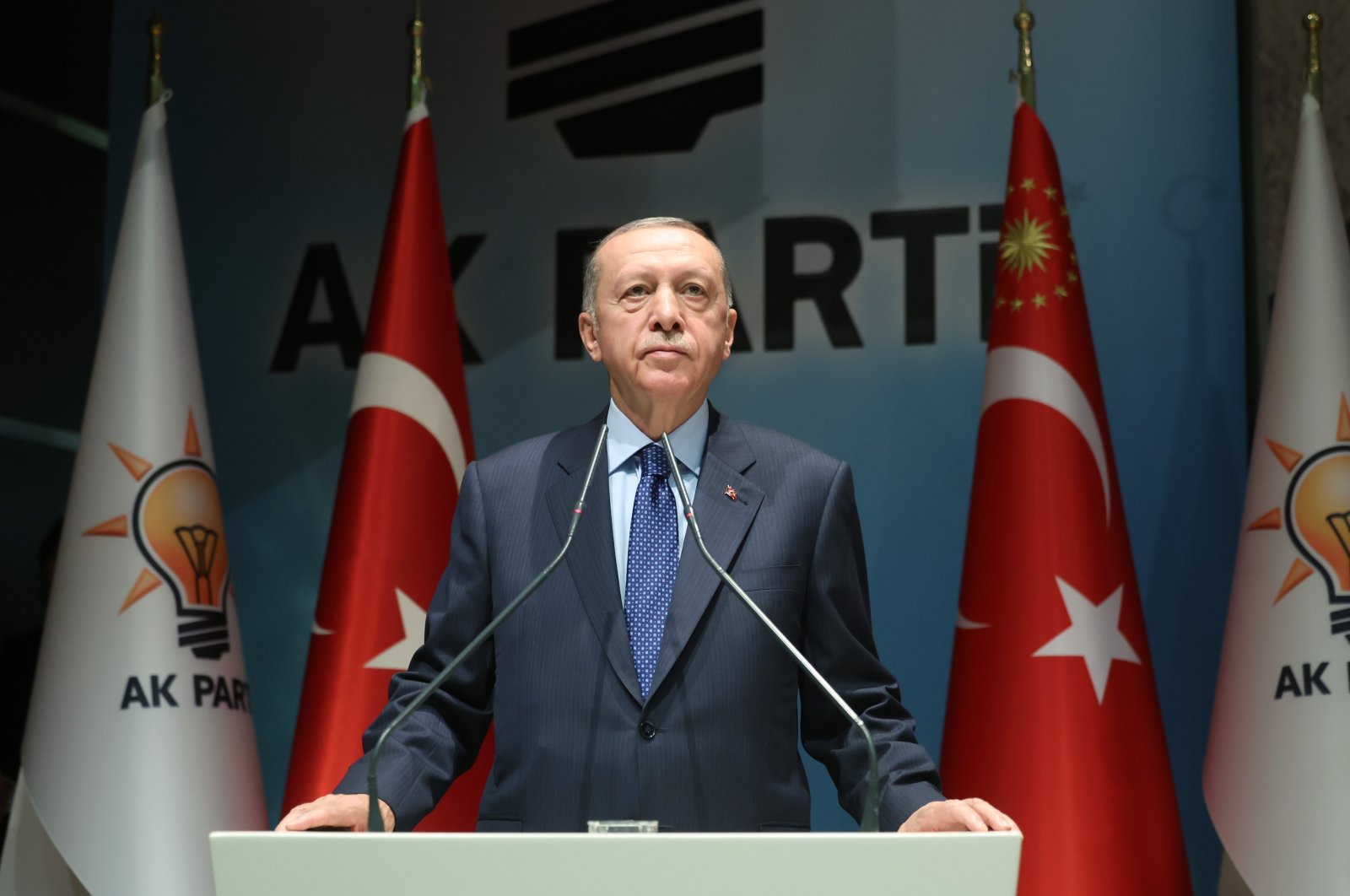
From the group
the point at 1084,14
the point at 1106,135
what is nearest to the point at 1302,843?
the point at 1106,135

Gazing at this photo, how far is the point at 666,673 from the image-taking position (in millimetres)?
1946

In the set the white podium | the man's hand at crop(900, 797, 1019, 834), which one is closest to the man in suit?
the man's hand at crop(900, 797, 1019, 834)

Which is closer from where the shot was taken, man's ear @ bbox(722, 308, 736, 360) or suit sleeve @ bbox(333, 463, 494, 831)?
suit sleeve @ bbox(333, 463, 494, 831)

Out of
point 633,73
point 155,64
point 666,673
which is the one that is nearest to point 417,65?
point 155,64

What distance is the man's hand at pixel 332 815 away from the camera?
1567mm

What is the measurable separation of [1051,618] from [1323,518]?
58cm

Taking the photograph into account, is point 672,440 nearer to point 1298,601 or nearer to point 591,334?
point 591,334

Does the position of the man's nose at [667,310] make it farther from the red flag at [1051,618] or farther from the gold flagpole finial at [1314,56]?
the gold flagpole finial at [1314,56]

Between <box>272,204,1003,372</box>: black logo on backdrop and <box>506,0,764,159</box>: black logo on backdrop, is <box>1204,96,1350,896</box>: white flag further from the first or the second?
<box>506,0,764,159</box>: black logo on backdrop

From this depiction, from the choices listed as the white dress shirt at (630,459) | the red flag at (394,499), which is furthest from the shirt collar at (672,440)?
the red flag at (394,499)

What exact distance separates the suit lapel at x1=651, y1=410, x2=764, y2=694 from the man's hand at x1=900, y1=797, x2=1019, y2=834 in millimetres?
395

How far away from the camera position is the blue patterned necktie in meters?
2.02

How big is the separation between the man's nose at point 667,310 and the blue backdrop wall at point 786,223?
78.0 inches

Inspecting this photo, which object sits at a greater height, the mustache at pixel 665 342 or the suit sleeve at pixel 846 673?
the mustache at pixel 665 342
